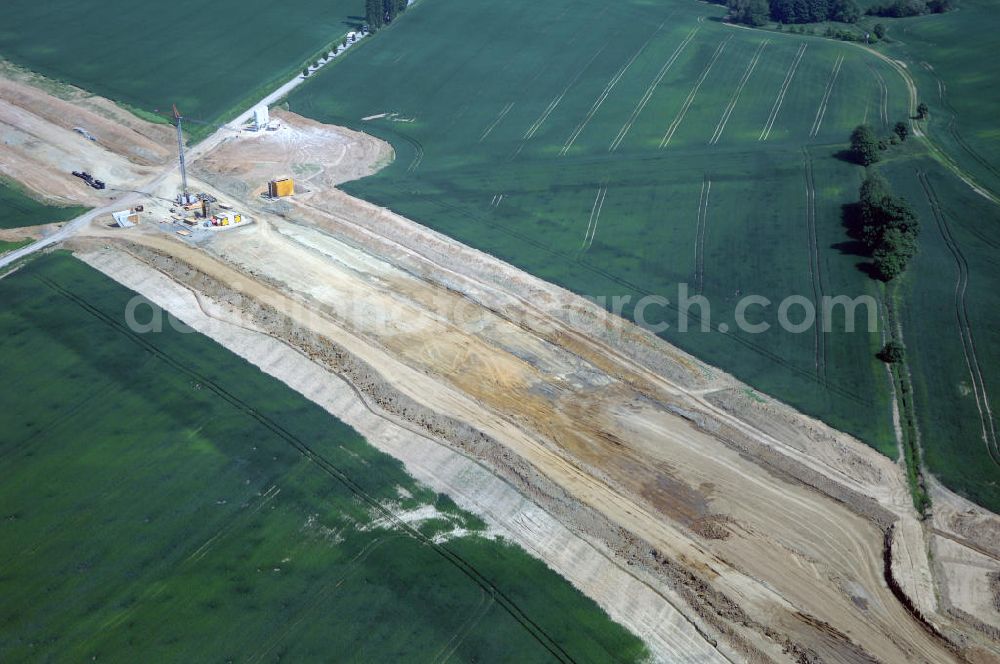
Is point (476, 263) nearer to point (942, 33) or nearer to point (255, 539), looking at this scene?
point (255, 539)

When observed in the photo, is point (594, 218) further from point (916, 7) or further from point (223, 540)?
point (916, 7)

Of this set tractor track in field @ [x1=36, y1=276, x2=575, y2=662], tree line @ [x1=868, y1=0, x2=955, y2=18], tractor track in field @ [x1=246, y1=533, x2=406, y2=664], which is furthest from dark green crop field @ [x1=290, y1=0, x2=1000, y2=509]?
tractor track in field @ [x1=246, y1=533, x2=406, y2=664]

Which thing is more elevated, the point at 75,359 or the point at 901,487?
the point at 901,487

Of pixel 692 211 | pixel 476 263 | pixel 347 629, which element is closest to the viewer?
pixel 347 629

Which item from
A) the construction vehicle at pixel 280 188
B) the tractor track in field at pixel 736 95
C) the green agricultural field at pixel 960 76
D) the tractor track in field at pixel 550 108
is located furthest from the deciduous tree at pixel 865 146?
the construction vehicle at pixel 280 188

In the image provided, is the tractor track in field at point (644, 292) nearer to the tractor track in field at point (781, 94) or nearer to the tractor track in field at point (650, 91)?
the tractor track in field at point (650, 91)

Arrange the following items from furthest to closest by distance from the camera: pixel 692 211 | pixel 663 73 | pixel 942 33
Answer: pixel 942 33 → pixel 663 73 → pixel 692 211

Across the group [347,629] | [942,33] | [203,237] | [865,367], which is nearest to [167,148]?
[203,237]
